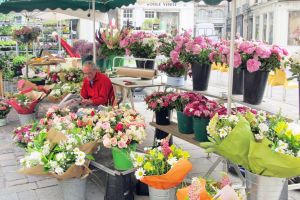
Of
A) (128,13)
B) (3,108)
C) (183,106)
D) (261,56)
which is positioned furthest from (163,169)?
(128,13)

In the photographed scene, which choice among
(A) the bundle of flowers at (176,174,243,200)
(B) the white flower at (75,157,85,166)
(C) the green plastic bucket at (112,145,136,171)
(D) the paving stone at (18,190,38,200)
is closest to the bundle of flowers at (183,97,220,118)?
(C) the green plastic bucket at (112,145,136,171)

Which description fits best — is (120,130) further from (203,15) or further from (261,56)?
(203,15)

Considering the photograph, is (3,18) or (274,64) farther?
(3,18)

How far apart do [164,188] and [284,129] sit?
0.98 meters

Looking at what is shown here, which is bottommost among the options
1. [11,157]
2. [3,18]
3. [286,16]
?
[11,157]

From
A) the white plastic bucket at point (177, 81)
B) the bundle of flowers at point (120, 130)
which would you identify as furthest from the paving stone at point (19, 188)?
the white plastic bucket at point (177, 81)

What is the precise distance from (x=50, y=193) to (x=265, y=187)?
215cm

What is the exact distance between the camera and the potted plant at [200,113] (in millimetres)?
3084

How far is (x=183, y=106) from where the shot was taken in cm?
348

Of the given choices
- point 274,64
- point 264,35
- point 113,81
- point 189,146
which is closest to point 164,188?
point 274,64

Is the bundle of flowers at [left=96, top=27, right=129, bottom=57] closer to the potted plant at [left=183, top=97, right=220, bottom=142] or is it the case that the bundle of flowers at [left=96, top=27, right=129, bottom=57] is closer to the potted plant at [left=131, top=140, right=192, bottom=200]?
the potted plant at [left=183, top=97, right=220, bottom=142]

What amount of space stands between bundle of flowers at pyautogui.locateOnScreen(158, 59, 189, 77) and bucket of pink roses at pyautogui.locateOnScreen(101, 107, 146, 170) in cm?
114

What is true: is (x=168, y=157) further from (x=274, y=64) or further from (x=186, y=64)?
(x=186, y=64)

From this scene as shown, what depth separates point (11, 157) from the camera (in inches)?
169
